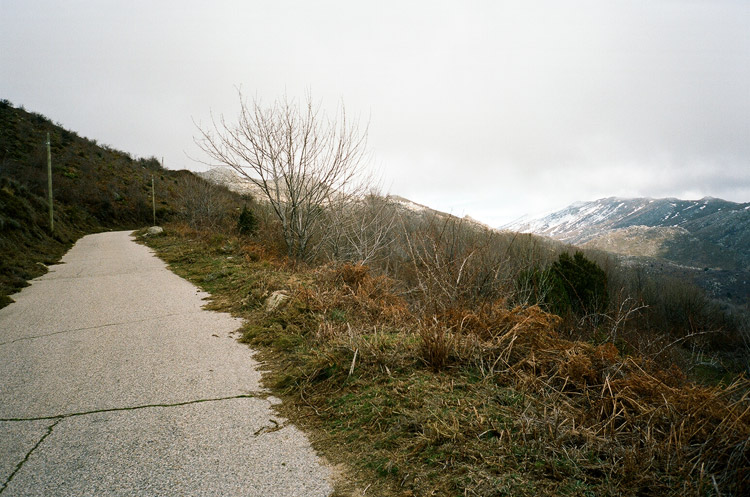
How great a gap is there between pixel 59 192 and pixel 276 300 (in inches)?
1117

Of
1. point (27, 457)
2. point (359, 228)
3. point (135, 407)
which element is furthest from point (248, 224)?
point (27, 457)

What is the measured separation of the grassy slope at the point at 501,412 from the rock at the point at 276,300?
84 cm

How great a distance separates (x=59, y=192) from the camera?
24.5 m

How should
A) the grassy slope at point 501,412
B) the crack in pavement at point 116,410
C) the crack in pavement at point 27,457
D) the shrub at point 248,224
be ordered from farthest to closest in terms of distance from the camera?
the shrub at point 248,224 < the crack in pavement at point 116,410 < the crack in pavement at point 27,457 < the grassy slope at point 501,412

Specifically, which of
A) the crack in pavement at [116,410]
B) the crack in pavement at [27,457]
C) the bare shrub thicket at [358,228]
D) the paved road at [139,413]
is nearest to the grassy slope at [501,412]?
the crack in pavement at [116,410]

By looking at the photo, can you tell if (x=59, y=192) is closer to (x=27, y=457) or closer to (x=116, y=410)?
(x=116, y=410)

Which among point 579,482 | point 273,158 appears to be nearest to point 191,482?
point 579,482

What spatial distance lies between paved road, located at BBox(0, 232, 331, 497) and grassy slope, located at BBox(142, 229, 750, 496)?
338 mm

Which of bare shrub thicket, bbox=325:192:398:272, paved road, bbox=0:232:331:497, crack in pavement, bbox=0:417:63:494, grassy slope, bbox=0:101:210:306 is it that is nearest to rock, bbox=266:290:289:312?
paved road, bbox=0:232:331:497

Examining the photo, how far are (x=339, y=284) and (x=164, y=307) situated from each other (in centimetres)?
290

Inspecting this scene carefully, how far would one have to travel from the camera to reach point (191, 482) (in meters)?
2.01

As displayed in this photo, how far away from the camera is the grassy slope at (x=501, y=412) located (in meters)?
1.78

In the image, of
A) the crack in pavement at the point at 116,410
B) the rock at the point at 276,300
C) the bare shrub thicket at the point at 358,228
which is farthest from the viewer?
the bare shrub thicket at the point at 358,228

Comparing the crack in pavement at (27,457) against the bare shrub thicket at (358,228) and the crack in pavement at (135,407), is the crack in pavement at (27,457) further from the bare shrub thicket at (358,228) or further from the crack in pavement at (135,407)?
the bare shrub thicket at (358,228)
